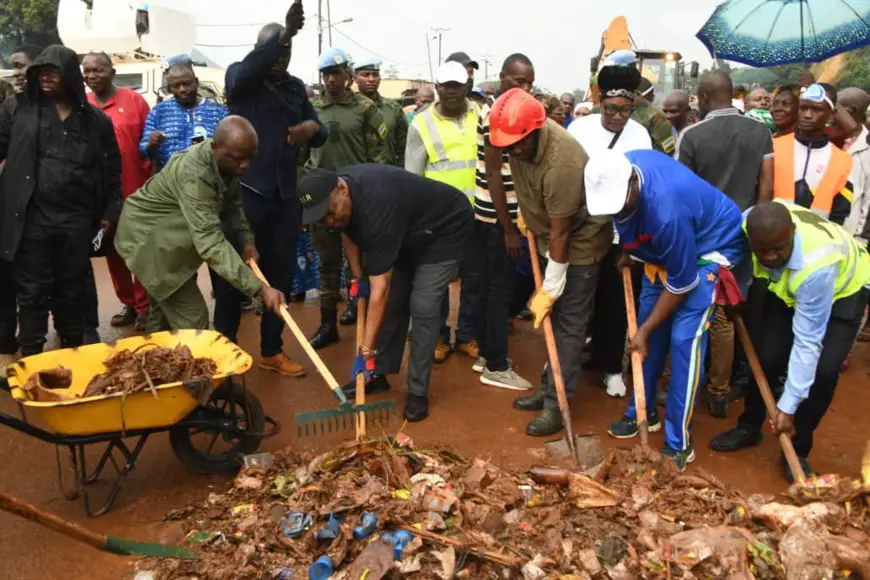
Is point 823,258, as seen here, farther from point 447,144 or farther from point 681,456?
point 447,144

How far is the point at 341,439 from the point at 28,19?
40247 mm

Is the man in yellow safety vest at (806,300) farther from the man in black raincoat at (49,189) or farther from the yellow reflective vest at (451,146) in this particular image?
the man in black raincoat at (49,189)

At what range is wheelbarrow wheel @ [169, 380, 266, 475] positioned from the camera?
3.41 metres

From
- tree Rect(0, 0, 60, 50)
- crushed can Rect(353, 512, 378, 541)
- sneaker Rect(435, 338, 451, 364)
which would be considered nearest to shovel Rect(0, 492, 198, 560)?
crushed can Rect(353, 512, 378, 541)

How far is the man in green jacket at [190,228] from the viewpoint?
12.0 ft

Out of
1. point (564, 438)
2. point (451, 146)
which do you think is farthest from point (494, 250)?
point (564, 438)

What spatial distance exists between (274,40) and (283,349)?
8.10 ft

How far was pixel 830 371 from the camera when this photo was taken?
3459 millimetres

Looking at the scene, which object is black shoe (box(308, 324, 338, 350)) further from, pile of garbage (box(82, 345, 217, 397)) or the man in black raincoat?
pile of garbage (box(82, 345, 217, 397))

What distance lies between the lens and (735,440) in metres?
3.95

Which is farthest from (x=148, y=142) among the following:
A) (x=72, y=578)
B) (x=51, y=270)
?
(x=72, y=578)

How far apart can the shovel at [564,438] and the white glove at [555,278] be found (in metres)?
0.17

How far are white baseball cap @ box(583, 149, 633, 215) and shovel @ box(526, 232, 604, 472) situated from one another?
0.97m

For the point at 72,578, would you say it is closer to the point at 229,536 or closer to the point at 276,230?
Answer: the point at 229,536
